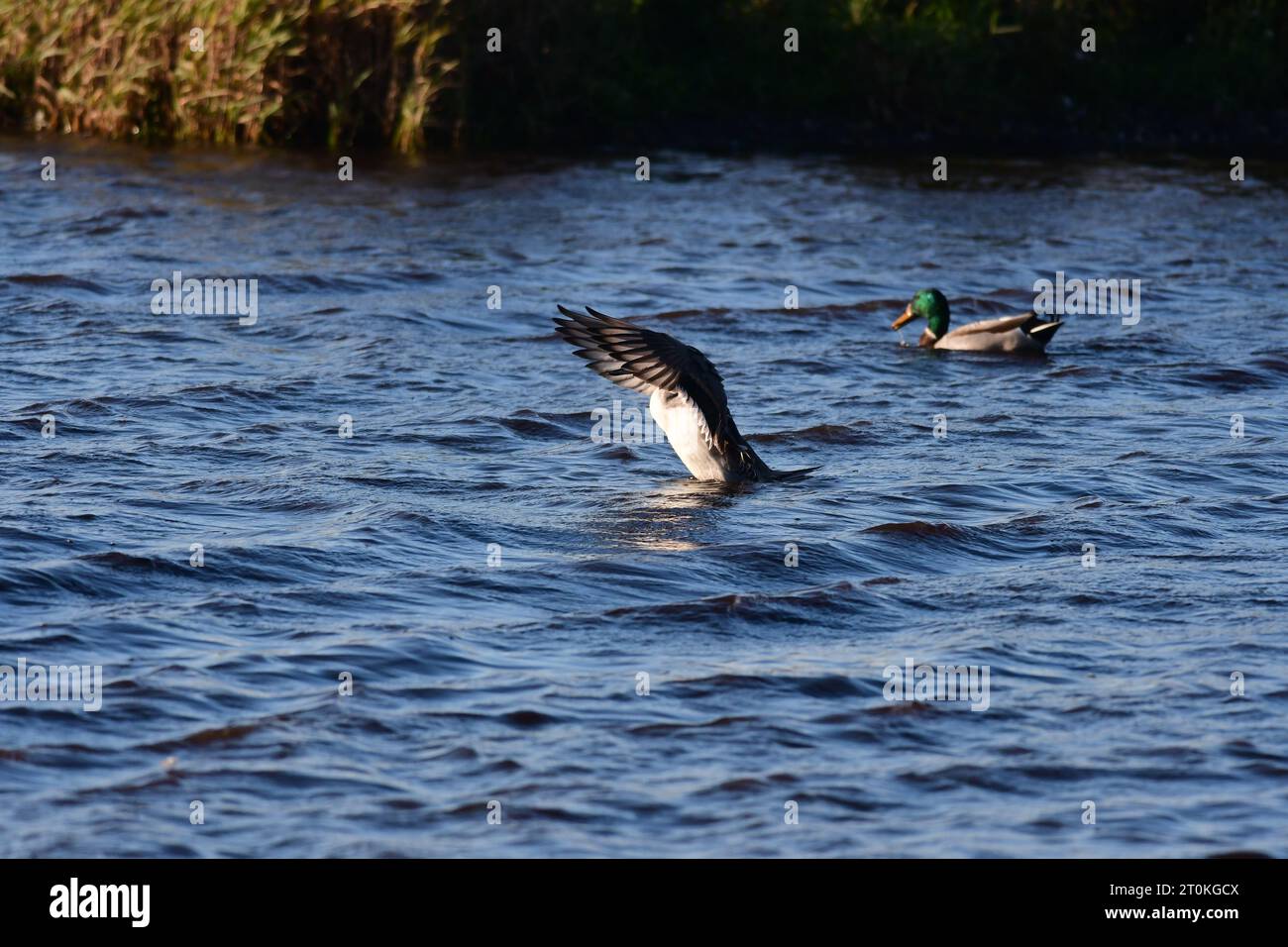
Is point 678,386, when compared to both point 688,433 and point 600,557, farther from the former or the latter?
point 600,557

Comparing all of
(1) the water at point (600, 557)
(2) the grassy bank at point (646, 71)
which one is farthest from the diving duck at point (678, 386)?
(2) the grassy bank at point (646, 71)

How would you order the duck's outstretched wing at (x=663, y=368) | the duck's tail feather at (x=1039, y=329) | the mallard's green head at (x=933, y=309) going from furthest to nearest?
the mallard's green head at (x=933, y=309)
the duck's tail feather at (x=1039, y=329)
the duck's outstretched wing at (x=663, y=368)

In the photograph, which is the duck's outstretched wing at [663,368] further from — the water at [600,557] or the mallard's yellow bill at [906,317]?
the mallard's yellow bill at [906,317]

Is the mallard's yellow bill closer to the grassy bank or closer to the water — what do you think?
the water

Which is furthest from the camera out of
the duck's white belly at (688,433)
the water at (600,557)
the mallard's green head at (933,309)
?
the mallard's green head at (933,309)

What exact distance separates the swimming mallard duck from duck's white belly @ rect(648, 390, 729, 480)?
14.2 ft

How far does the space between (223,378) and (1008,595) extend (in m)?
5.11

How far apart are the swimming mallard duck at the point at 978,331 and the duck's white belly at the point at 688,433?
4.34 meters

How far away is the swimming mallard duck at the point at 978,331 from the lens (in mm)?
12766

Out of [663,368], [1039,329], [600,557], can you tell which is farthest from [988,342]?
[600,557]

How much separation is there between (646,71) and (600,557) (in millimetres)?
13700

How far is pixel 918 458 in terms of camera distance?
9.85 meters
